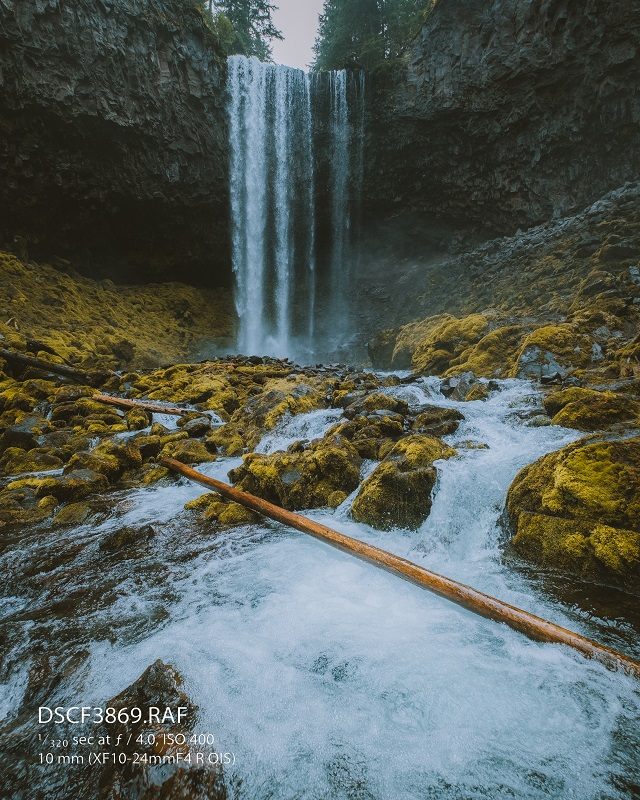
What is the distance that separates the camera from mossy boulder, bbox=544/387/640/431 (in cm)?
375

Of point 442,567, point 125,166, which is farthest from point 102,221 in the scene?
point 442,567

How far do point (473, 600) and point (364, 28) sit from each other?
3378cm

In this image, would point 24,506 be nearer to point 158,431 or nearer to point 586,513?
point 158,431

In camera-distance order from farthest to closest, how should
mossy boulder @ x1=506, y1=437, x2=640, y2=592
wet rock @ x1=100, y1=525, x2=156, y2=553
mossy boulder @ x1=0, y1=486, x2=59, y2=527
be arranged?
mossy boulder @ x1=0, y1=486, x2=59, y2=527 → wet rock @ x1=100, y1=525, x2=156, y2=553 → mossy boulder @ x1=506, y1=437, x2=640, y2=592

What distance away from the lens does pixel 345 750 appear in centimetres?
159

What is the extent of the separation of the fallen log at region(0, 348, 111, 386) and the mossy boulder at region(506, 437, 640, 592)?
430 inches

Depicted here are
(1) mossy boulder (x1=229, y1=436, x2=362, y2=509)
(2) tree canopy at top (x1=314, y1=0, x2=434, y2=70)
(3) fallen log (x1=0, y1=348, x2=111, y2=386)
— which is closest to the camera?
(1) mossy boulder (x1=229, y1=436, x2=362, y2=509)

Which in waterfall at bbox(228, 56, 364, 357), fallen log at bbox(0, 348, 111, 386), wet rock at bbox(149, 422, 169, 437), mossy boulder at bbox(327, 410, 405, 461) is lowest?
wet rock at bbox(149, 422, 169, 437)

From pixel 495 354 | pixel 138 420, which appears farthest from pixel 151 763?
pixel 495 354

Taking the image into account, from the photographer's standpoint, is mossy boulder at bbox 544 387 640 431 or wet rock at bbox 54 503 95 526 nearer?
mossy boulder at bbox 544 387 640 431

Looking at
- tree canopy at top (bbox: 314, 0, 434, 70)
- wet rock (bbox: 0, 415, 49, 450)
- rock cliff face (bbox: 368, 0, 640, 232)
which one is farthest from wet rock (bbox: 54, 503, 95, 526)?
tree canopy at top (bbox: 314, 0, 434, 70)

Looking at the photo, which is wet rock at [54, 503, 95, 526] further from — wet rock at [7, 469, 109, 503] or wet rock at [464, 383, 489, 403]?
wet rock at [464, 383, 489, 403]

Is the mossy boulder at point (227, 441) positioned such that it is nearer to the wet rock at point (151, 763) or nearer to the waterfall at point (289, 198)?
the wet rock at point (151, 763)

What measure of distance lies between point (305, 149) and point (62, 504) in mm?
23427
